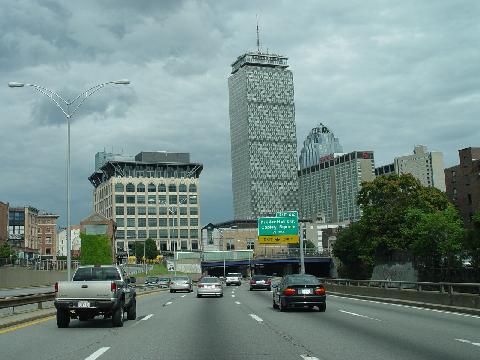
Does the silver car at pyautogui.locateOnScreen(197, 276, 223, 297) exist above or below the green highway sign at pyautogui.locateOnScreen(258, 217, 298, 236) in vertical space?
below

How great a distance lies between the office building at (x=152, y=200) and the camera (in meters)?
191

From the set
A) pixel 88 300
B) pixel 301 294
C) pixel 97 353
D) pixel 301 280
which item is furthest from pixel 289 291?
pixel 97 353

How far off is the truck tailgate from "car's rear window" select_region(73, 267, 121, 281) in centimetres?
174

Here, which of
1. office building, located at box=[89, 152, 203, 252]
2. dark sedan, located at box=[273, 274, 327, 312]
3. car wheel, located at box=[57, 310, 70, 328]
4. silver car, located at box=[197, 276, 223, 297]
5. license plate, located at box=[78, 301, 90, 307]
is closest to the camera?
license plate, located at box=[78, 301, 90, 307]

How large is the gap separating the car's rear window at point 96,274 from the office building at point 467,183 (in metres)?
100

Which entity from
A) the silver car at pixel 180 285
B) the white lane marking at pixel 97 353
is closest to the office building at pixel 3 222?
the silver car at pixel 180 285

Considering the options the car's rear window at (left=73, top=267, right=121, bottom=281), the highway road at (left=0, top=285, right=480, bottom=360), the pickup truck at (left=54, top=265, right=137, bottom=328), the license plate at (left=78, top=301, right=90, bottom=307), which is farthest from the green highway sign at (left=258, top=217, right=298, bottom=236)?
the license plate at (left=78, top=301, right=90, bottom=307)

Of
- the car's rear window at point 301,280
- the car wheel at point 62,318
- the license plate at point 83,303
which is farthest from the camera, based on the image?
the car's rear window at point 301,280

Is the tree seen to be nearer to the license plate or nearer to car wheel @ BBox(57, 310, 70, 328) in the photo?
car wheel @ BBox(57, 310, 70, 328)

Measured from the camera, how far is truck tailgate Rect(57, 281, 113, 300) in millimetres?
17172

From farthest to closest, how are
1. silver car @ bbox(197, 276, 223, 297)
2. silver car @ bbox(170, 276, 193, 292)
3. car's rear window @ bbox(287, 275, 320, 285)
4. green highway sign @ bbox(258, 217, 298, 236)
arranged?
green highway sign @ bbox(258, 217, 298, 236), silver car @ bbox(170, 276, 193, 292), silver car @ bbox(197, 276, 223, 297), car's rear window @ bbox(287, 275, 320, 285)

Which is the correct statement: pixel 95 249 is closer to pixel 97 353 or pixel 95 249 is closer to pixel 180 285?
pixel 180 285

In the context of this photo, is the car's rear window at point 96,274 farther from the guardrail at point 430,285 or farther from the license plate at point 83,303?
the guardrail at point 430,285

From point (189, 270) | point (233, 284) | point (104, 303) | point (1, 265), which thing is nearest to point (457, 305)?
point (104, 303)
